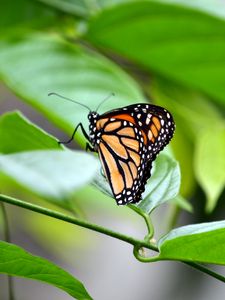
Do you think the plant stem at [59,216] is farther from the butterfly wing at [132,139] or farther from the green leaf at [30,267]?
the butterfly wing at [132,139]

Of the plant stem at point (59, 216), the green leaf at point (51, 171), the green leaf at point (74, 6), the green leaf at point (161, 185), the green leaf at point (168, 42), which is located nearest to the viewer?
the green leaf at point (51, 171)

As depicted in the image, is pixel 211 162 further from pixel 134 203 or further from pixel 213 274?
pixel 213 274

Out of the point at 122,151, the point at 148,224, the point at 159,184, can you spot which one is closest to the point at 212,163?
the point at 122,151

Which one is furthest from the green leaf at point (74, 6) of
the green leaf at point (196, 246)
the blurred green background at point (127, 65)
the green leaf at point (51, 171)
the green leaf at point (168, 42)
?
the green leaf at point (51, 171)

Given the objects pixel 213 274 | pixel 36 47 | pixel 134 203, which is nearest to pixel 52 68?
pixel 36 47

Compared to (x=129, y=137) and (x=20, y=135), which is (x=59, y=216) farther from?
(x=129, y=137)

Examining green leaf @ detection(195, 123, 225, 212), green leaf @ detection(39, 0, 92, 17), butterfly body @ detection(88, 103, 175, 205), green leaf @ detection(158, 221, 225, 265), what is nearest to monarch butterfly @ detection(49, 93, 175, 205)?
butterfly body @ detection(88, 103, 175, 205)
